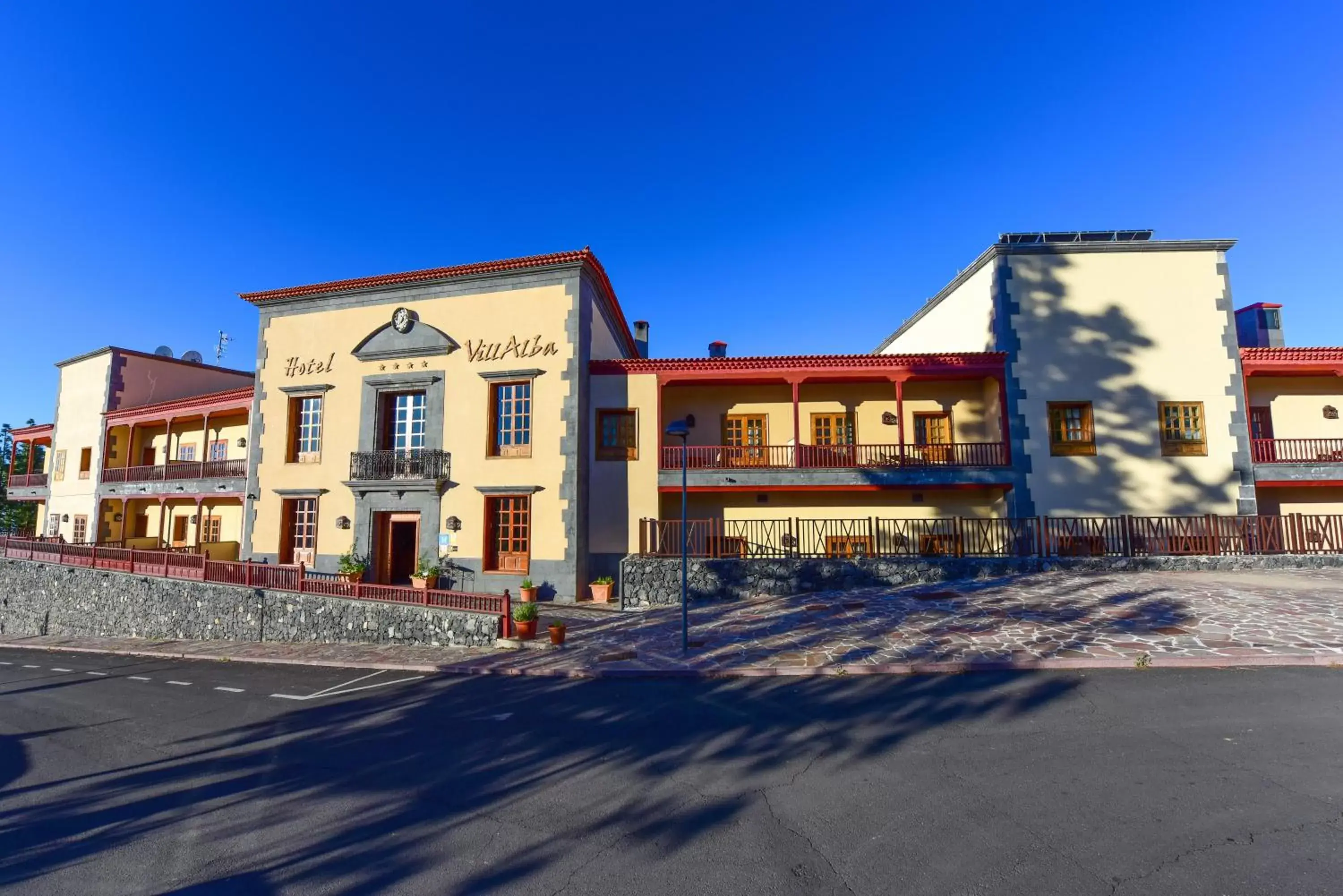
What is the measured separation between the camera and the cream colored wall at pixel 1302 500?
17.7 metres

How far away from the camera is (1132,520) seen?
15.6 metres

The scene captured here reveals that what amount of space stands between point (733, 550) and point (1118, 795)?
13.2 metres

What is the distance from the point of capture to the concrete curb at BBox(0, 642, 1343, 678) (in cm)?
821

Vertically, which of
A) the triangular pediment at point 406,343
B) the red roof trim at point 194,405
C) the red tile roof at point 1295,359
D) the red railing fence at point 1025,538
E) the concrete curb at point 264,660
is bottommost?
the concrete curb at point 264,660

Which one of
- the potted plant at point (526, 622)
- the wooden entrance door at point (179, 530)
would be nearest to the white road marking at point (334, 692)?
the potted plant at point (526, 622)

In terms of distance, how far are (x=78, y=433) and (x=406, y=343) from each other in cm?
2417

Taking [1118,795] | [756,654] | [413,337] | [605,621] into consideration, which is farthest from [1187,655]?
[413,337]

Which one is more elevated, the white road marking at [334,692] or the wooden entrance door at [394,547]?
the wooden entrance door at [394,547]

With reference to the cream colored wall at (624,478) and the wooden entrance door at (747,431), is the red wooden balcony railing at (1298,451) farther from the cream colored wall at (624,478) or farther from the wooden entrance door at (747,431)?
the cream colored wall at (624,478)

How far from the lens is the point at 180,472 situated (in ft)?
79.9

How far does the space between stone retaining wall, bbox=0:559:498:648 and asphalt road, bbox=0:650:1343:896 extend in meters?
4.75

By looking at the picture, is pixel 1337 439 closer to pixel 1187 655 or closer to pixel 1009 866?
pixel 1187 655

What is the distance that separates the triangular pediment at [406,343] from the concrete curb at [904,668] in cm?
1052

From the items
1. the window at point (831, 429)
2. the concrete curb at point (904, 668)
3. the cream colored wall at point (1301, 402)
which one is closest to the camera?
the concrete curb at point (904, 668)
